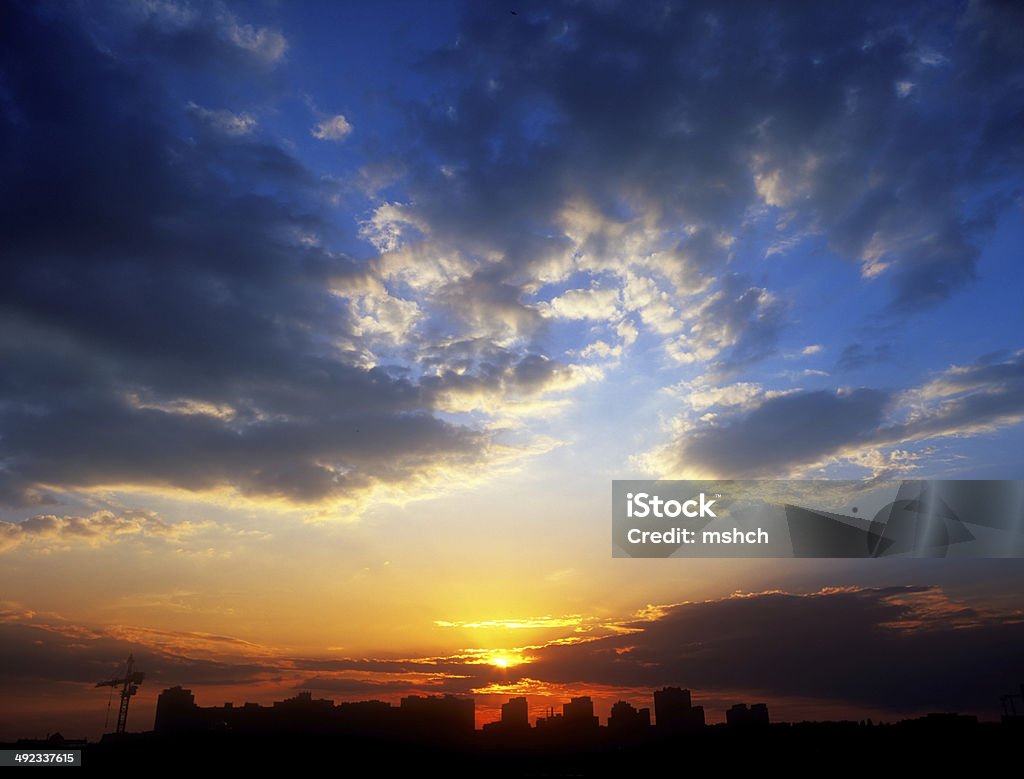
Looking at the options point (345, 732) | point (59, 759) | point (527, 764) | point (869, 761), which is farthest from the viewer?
point (345, 732)

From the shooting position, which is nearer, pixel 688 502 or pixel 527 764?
pixel 688 502

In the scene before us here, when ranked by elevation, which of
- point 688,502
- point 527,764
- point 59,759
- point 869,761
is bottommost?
point 527,764

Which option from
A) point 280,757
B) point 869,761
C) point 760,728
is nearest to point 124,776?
point 280,757

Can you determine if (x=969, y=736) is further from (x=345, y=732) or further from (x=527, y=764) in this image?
(x=345, y=732)

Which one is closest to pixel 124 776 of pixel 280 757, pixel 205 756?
pixel 205 756

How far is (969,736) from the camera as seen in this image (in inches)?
4929

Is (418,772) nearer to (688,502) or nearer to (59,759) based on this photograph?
(59,759)

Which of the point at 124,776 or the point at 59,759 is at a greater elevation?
the point at 59,759

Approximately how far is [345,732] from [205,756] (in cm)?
5678

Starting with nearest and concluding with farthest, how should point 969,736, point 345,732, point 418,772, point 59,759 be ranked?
point 59,759, point 969,736, point 418,772, point 345,732

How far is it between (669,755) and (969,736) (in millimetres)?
60660

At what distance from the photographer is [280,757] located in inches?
5335

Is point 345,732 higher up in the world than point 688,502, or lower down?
lower down

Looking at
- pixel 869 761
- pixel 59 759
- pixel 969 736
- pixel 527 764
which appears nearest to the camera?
pixel 59 759
